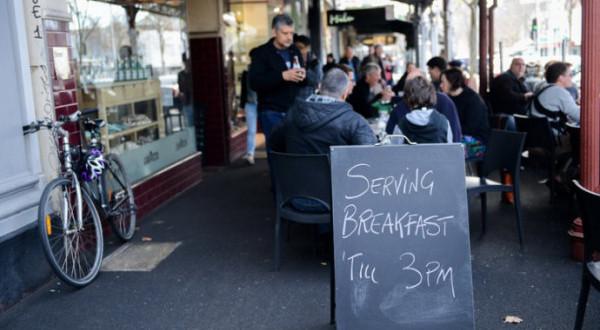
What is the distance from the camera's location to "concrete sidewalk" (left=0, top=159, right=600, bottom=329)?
4270 millimetres

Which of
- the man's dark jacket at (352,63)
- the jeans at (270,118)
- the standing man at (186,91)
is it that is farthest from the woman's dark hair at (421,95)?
the man's dark jacket at (352,63)

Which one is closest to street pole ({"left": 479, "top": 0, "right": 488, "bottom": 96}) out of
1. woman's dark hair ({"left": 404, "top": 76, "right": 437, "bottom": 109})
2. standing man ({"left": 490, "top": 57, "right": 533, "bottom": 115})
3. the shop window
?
standing man ({"left": 490, "top": 57, "right": 533, "bottom": 115})

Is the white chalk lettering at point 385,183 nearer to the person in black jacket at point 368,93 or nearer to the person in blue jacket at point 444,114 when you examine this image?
the person in blue jacket at point 444,114

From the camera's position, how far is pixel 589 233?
3.27m

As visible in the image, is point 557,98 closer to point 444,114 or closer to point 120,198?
point 444,114

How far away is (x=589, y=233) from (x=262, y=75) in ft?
13.5

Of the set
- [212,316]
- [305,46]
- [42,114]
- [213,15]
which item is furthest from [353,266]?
[213,15]

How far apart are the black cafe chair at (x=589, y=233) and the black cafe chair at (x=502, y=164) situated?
1.95 m

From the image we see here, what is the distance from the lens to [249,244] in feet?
19.4

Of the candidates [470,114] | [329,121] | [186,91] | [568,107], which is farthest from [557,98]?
[186,91]

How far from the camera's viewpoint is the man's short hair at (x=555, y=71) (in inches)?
307

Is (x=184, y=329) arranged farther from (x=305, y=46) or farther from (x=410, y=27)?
(x=410, y=27)

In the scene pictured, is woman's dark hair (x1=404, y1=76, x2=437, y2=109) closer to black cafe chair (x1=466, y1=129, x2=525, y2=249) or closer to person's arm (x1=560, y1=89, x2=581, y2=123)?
black cafe chair (x1=466, y1=129, x2=525, y2=249)

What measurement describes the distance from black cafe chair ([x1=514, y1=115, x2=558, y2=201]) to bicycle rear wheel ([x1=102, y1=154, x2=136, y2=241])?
155 inches
